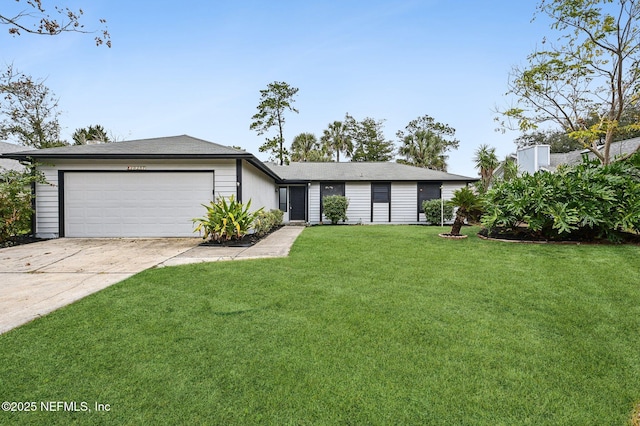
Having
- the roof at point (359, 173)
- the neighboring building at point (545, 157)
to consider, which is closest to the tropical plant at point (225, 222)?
the roof at point (359, 173)

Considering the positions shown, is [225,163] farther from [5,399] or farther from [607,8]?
[607,8]

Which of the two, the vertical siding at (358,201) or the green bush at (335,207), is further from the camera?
the vertical siding at (358,201)

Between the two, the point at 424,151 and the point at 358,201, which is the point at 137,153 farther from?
the point at 424,151

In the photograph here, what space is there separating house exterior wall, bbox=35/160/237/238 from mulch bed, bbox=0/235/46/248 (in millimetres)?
296

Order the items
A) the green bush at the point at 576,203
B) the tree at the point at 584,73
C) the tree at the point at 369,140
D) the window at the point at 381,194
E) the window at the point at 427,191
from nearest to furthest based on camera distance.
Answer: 1. the green bush at the point at 576,203
2. the tree at the point at 584,73
3. the window at the point at 427,191
4. the window at the point at 381,194
5. the tree at the point at 369,140

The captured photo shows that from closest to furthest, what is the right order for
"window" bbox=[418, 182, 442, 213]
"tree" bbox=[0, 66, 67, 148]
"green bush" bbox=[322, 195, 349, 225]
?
1. "green bush" bbox=[322, 195, 349, 225]
2. "window" bbox=[418, 182, 442, 213]
3. "tree" bbox=[0, 66, 67, 148]

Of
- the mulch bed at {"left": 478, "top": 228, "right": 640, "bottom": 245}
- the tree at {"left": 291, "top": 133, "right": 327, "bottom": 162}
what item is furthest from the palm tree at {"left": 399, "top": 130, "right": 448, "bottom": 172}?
the mulch bed at {"left": 478, "top": 228, "right": 640, "bottom": 245}

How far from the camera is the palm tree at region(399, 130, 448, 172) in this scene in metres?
28.4

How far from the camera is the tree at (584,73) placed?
898cm

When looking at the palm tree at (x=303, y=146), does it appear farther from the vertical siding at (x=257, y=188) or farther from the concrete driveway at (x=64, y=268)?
the concrete driveway at (x=64, y=268)

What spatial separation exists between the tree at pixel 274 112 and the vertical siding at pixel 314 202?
7.44m

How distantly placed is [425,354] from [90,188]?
32.9ft

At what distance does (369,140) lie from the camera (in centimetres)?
3369

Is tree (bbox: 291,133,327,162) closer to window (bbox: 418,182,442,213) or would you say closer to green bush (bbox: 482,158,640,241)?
window (bbox: 418,182,442,213)
